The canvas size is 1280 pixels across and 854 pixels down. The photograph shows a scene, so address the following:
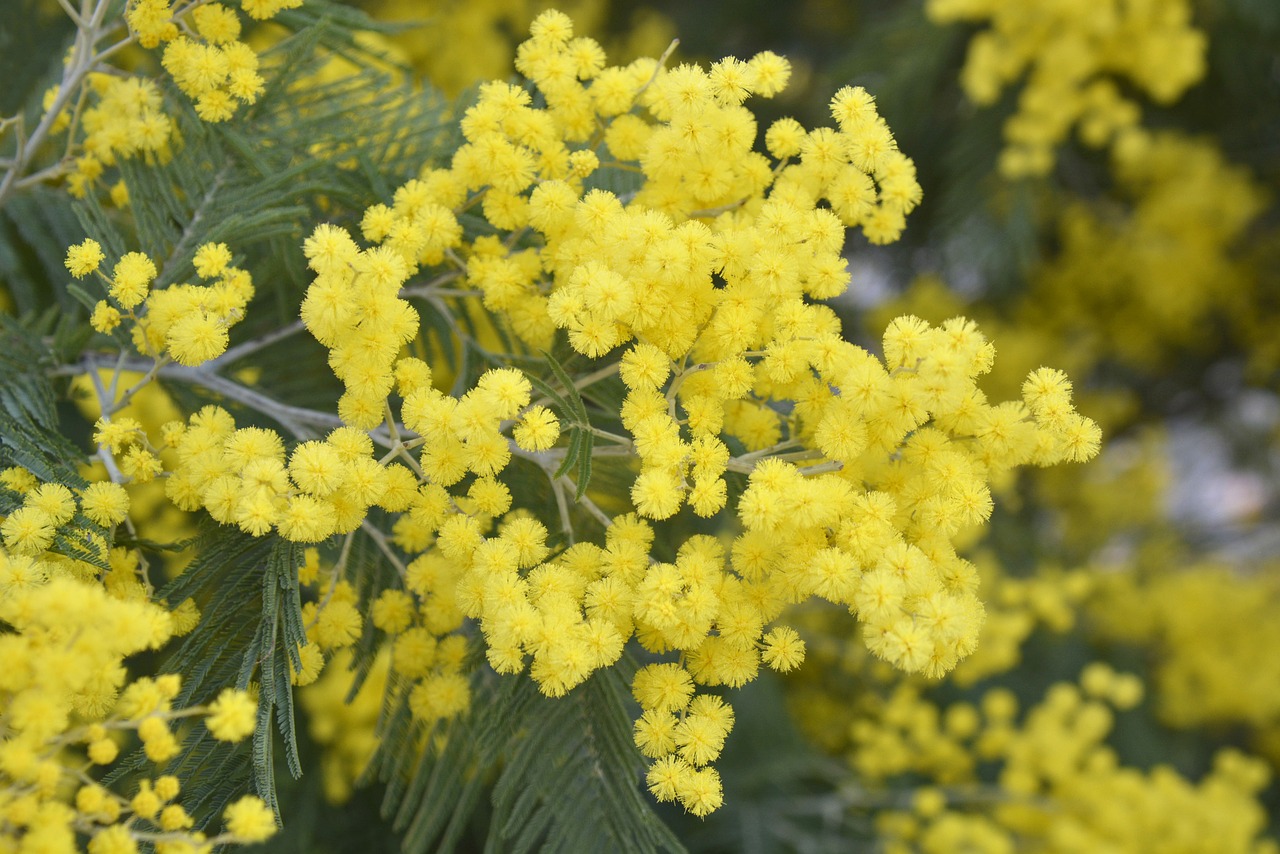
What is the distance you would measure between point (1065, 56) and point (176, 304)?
1.42m

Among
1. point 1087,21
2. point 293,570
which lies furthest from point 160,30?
point 1087,21

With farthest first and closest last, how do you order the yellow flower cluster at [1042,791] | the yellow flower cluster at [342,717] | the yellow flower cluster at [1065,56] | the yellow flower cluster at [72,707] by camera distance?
1. the yellow flower cluster at [1065,56]
2. the yellow flower cluster at [1042,791]
3. the yellow flower cluster at [342,717]
4. the yellow flower cluster at [72,707]

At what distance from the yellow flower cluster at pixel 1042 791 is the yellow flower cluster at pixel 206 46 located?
1137mm

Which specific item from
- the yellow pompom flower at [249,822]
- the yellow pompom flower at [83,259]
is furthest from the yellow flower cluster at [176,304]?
the yellow pompom flower at [249,822]

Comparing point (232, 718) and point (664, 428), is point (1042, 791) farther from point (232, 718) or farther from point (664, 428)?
point (232, 718)

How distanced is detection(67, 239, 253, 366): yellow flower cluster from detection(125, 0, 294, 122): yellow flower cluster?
0.43 ft

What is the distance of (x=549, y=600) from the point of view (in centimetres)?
54

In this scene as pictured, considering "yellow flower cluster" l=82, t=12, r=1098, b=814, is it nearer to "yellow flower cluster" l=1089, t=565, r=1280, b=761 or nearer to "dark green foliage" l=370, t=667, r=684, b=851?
"dark green foliage" l=370, t=667, r=684, b=851

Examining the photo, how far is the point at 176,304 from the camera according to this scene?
59 centimetres

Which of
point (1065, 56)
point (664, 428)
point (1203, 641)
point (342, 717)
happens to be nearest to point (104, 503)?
point (664, 428)

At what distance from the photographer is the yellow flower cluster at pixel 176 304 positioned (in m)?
0.57

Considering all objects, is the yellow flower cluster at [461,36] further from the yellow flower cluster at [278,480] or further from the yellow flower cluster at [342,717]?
the yellow flower cluster at [278,480]

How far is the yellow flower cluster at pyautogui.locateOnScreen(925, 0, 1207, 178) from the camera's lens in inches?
60.0

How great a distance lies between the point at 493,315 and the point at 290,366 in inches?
7.5
